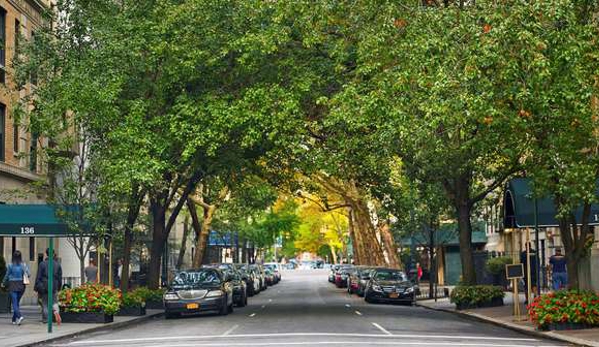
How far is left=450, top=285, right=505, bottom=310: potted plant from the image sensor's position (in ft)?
108

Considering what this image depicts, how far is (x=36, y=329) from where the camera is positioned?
24.8m

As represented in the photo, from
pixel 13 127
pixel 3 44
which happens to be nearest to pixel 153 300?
pixel 13 127

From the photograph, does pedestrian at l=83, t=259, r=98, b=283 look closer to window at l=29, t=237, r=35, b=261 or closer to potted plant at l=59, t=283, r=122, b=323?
potted plant at l=59, t=283, r=122, b=323

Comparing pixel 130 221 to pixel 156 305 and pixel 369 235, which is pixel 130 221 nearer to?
pixel 156 305

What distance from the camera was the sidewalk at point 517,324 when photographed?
20.4 m

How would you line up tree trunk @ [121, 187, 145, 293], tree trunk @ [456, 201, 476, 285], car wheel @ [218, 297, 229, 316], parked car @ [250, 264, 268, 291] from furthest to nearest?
parked car @ [250, 264, 268, 291]
tree trunk @ [456, 201, 476, 285]
car wheel @ [218, 297, 229, 316]
tree trunk @ [121, 187, 145, 293]

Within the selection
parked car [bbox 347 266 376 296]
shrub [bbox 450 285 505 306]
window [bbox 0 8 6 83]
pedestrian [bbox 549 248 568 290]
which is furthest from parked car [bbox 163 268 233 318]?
parked car [bbox 347 266 376 296]

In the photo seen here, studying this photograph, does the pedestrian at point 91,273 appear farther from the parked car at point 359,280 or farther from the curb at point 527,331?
the parked car at point 359,280

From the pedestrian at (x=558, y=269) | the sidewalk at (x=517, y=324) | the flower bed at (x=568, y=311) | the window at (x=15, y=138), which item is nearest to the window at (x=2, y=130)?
the window at (x=15, y=138)

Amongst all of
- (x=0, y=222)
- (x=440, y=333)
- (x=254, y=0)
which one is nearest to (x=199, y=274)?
(x=0, y=222)

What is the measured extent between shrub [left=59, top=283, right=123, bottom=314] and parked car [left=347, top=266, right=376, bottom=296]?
2132 centimetres

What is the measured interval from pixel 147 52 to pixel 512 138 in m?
13.1

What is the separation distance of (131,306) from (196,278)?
226cm

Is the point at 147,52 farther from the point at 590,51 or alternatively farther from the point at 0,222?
the point at 590,51
